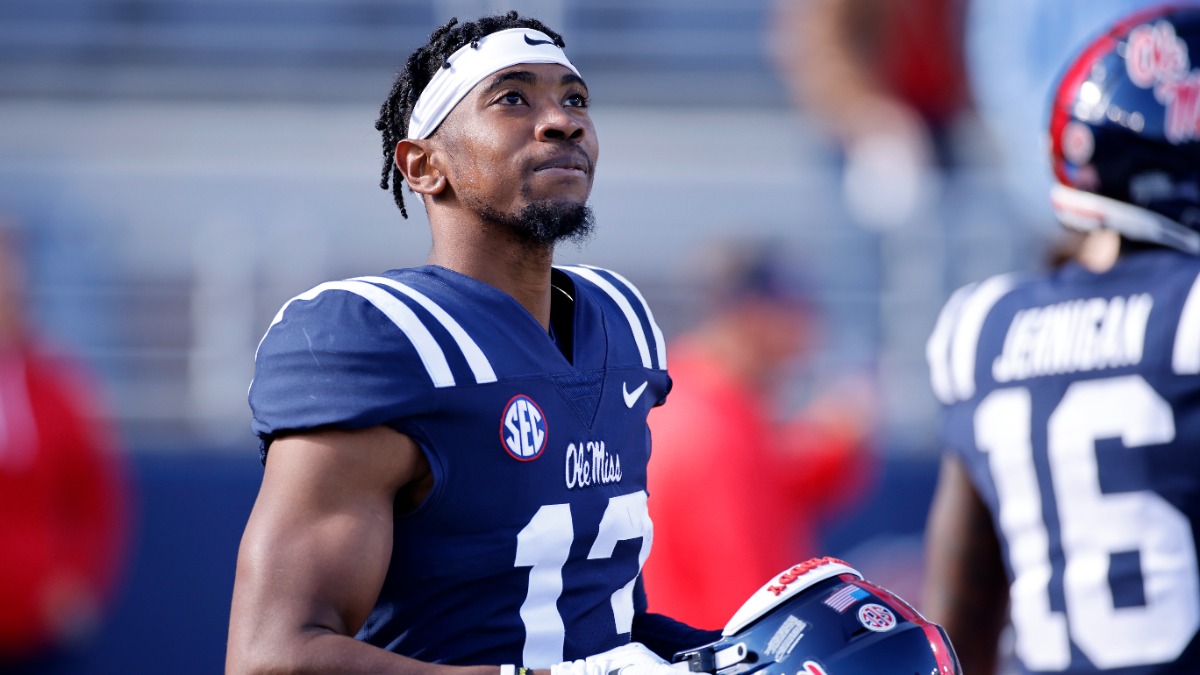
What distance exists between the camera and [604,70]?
30.7 feet

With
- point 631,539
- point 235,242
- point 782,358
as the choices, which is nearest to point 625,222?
point 235,242

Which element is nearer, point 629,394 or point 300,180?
point 629,394

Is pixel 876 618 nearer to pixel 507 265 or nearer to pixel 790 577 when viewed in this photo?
pixel 790 577

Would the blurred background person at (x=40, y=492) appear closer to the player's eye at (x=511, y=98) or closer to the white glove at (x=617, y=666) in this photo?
the player's eye at (x=511, y=98)

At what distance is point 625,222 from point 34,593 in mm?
3719

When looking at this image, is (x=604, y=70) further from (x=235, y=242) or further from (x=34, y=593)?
(x=34, y=593)

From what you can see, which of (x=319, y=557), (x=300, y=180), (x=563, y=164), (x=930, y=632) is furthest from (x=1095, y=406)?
(x=300, y=180)

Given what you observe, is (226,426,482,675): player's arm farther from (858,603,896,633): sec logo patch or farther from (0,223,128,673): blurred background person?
(0,223,128,673): blurred background person

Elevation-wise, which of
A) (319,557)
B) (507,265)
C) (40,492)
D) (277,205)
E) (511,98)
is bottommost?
(40,492)

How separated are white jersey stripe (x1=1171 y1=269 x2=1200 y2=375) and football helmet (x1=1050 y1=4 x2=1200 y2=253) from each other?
19 cm

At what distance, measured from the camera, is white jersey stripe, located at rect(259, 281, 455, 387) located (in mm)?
2107

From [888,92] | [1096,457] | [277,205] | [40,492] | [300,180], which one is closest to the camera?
[1096,457]

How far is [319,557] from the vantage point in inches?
77.4

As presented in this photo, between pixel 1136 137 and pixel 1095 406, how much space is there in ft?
1.71
